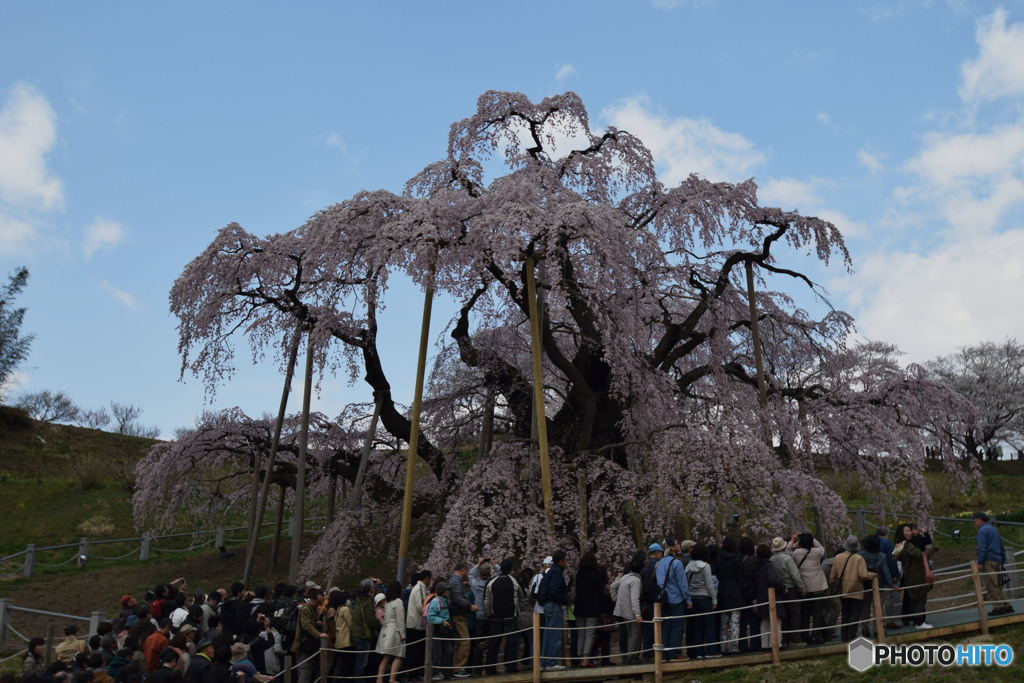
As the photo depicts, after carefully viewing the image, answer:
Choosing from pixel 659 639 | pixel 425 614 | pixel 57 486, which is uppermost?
pixel 57 486

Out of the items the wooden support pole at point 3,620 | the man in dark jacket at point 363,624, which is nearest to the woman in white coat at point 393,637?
the man in dark jacket at point 363,624

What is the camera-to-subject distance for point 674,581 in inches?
413

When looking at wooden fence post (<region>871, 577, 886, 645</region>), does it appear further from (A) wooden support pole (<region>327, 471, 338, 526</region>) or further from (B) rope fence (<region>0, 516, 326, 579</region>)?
(B) rope fence (<region>0, 516, 326, 579</region>)

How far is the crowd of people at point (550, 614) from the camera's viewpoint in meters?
10.5

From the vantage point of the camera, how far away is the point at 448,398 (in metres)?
24.6

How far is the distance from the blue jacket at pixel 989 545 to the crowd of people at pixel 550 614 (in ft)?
0.06

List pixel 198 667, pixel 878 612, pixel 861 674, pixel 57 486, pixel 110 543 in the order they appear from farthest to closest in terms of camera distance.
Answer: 1. pixel 57 486
2. pixel 110 543
3. pixel 878 612
4. pixel 861 674
5. pixel 198 667

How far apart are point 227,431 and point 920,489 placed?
18274 millimetres

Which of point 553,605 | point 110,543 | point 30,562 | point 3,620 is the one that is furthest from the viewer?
point 110,543

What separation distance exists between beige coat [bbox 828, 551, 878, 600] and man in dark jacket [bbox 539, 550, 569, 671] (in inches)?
143

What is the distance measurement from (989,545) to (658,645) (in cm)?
498

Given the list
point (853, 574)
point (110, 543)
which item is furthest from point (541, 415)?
point (110, 543)

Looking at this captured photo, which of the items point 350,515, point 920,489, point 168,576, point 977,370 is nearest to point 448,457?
point 350,515

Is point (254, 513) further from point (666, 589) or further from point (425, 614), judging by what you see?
point (666, 589)
